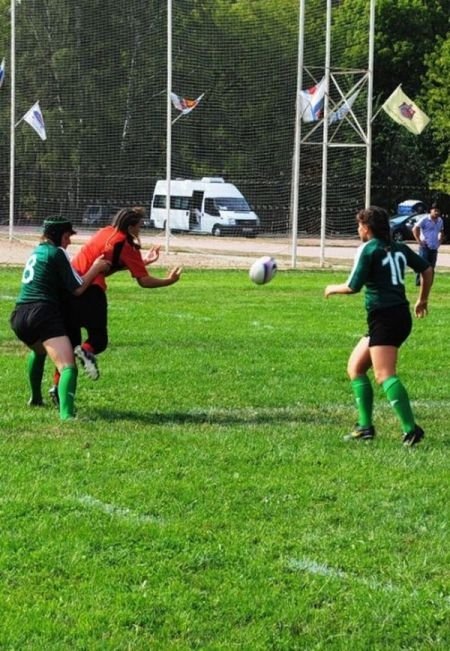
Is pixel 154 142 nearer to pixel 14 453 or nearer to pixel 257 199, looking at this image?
pixel 257 199

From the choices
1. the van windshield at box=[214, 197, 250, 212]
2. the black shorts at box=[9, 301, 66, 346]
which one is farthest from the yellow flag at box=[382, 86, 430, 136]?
the black shorts at box=[9, 301, 66, 346]

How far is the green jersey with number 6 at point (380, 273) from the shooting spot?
768cm

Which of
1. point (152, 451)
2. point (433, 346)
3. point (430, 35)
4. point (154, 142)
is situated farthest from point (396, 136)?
point (152, 451)

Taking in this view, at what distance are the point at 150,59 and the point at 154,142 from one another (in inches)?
126

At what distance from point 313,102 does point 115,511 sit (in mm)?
24526

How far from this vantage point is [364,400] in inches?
312

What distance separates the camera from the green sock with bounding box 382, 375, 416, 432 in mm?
7633

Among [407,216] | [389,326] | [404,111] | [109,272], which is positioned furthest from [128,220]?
[407,216]

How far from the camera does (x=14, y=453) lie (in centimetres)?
714

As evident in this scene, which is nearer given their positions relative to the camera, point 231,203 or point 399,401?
point 399,401

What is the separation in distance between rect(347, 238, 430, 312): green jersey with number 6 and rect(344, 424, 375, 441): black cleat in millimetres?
922

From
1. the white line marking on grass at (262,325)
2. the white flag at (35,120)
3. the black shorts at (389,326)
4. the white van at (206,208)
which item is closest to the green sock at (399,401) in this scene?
the black shorts at (389,326)

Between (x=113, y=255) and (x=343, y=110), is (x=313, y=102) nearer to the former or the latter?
(x=343, y=110)

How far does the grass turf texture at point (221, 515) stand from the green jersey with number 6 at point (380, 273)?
108 centimetres
